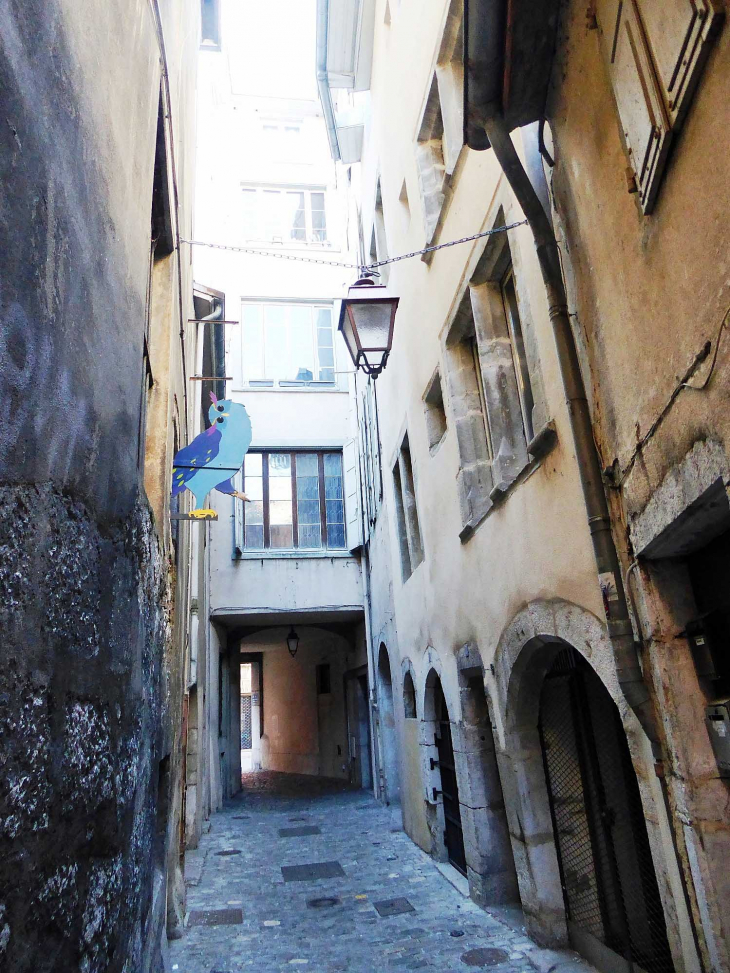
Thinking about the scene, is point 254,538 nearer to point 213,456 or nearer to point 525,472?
point 213,456

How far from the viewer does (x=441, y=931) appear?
5328 mm

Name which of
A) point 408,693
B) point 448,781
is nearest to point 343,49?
point 408,693

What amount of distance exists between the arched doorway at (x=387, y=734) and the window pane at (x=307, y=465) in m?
4.00

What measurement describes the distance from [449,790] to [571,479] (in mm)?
4514

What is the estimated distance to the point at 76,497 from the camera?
200cm

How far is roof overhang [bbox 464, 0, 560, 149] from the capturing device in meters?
3.04

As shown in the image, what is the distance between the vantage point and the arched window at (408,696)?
9.06m

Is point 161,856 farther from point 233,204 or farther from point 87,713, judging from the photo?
point 233,204

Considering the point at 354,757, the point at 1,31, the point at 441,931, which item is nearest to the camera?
the point at 1,31

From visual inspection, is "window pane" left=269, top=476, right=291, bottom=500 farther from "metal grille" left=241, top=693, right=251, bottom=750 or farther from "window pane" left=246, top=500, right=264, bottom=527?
"metal grille" left=241, top=693, right=251, bottom=750

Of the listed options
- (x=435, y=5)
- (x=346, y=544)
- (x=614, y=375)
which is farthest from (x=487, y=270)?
(x=346, y=544)

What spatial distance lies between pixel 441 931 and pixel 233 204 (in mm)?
14755

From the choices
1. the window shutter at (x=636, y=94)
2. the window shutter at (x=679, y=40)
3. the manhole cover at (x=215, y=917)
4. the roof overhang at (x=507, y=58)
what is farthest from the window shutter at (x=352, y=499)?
the window shutter at (x=679, y=40)

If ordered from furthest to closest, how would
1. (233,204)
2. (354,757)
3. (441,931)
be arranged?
(233,204) → (354,757) → (441,931)
